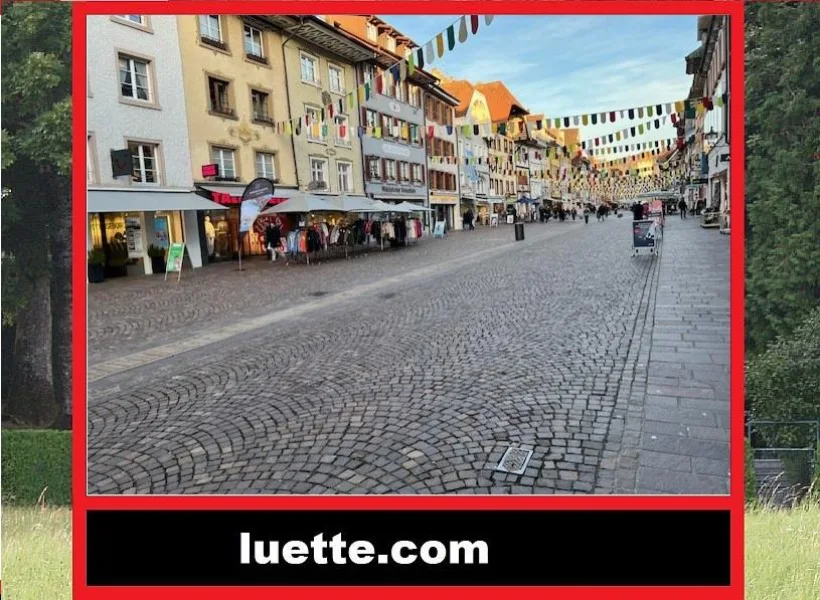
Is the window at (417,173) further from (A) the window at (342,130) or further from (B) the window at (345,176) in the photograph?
(A) the window at (342,130)

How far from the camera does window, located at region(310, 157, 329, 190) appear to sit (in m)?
3.24

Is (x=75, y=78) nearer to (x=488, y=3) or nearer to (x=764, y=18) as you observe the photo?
(x=488, y=3)

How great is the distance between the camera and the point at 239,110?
3107 millimetres

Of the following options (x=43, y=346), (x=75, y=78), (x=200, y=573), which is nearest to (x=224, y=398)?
(x=43, y=346)

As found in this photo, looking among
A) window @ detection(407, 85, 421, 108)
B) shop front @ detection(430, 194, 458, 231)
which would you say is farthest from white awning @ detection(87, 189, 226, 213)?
shop front @ detection(430, 194, 458, 231)

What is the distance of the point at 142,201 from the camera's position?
2.90 metres

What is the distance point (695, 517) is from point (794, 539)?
2.26ft

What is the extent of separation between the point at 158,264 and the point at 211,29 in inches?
136

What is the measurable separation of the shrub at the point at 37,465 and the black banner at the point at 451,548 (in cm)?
143

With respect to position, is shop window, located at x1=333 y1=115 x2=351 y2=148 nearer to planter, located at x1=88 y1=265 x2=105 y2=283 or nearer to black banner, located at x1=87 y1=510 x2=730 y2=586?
planter, located at x1=88 y1=265 x2=105 y2=283

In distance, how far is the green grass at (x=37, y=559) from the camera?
2311mm

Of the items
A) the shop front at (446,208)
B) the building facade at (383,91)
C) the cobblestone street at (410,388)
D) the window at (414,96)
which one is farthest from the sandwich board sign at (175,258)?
the shop front at (446,208)

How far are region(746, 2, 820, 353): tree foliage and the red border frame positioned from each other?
4.19ft

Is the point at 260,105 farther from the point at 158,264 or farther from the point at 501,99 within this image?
the point at 158,264
